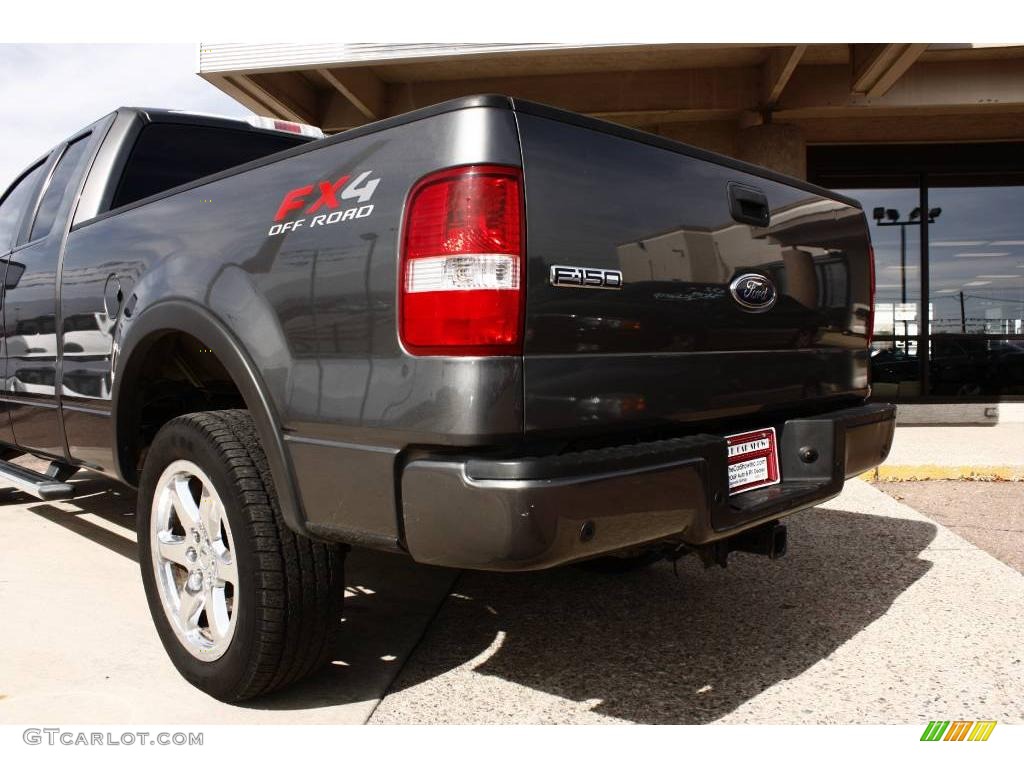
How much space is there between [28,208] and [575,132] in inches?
137

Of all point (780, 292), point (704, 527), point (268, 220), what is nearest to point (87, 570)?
point (268, 220)

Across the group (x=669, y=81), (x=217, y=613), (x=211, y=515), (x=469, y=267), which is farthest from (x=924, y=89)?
(x=217, y=613)

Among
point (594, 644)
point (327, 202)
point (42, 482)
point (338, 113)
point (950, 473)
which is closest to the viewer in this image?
point (327, 202)

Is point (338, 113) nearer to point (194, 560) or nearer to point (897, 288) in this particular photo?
point (897, 288)

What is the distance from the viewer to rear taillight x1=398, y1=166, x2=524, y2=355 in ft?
6.07

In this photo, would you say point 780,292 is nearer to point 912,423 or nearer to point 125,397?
point 125,397

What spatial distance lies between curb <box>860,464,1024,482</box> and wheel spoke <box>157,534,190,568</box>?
508cm

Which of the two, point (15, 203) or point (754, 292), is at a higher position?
point (15, 203)

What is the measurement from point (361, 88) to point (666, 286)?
6.81 m

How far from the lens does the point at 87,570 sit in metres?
3.91

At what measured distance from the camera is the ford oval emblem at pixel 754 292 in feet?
8.01

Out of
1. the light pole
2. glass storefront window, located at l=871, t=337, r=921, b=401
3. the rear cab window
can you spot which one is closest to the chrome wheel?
the rear cab window

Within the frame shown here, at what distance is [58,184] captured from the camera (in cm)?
399

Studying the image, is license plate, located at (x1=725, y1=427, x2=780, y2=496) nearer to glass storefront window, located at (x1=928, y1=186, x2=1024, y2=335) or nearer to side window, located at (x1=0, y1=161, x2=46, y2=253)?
side window, located at (x1=0, y1=161, x2=46, y2=253)
